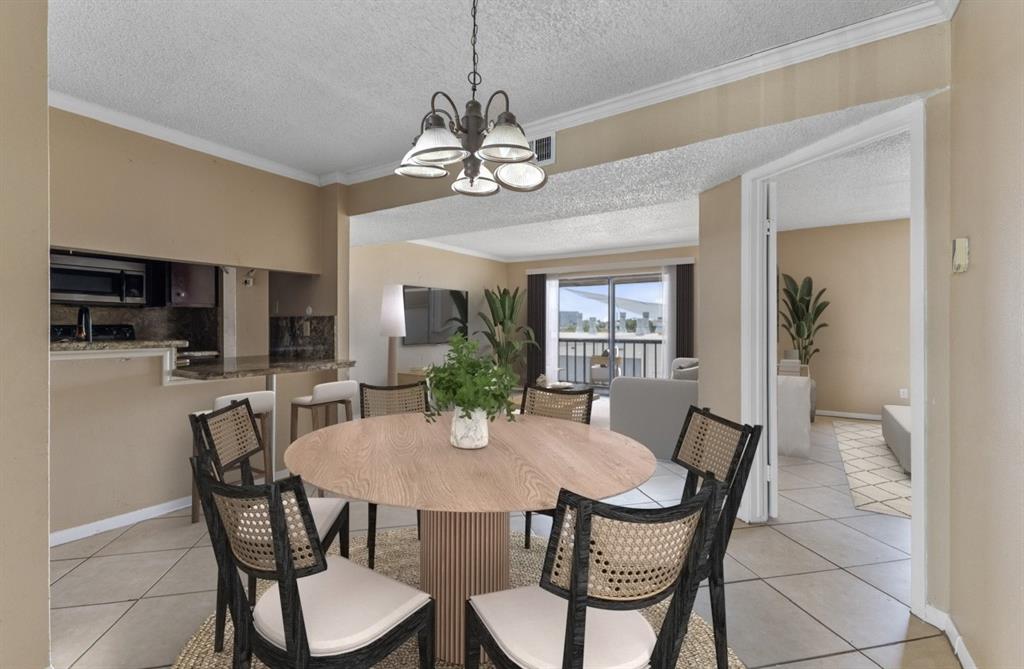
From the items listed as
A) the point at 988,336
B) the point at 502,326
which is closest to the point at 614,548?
the point at 988,336

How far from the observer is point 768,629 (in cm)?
197

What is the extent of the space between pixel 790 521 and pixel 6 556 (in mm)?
3687

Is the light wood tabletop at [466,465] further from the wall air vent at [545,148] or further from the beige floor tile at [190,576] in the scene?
the wall air vent at [545,148]

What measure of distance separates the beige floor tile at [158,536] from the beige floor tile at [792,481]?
399 centimetres

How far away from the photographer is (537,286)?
8805mm

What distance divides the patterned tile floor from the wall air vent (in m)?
3.13

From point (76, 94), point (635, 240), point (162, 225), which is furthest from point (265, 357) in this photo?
point (635, 240)

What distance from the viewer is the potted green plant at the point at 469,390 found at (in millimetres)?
1723

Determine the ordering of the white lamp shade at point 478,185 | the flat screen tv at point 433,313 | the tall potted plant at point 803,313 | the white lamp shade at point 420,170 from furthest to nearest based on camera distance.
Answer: the flat screen tv at point 433,313 → the tall potted plant at point 803,313 → the white lamp shade at point 478,185 → the white lamp shade at point 420,170

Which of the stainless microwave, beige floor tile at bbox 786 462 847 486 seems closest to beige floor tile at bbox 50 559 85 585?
the stainless microwave

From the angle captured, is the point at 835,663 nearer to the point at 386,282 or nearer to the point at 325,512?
the point at 325,512

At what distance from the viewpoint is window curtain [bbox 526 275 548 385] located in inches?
345

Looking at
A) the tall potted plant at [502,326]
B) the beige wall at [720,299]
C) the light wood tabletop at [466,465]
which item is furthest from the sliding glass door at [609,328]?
the light wood tabletop at [466,465]

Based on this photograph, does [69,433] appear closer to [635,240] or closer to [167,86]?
[167,86]
